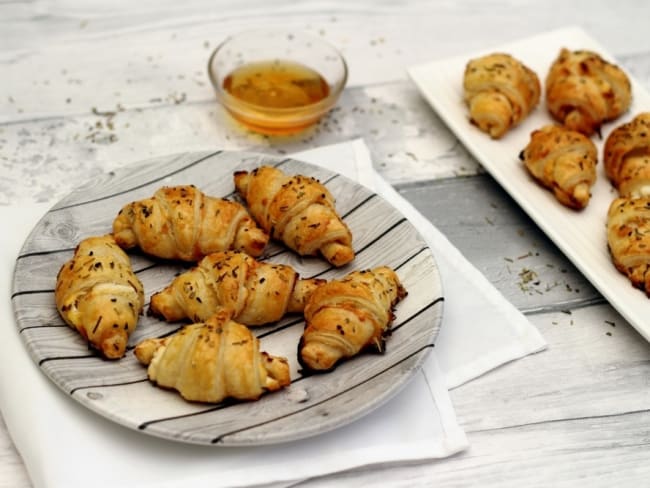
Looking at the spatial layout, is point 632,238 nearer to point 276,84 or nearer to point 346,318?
point 346,318

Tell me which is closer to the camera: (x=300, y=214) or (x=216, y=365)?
(x=216, y=365)

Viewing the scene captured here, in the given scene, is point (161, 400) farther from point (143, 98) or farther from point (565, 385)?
point (143, 98)

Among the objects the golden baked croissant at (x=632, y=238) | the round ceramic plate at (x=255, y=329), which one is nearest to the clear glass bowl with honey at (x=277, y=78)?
the round ceramic plate at (x=255, y=329)

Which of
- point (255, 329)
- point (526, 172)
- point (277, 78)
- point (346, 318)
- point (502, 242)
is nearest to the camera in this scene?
point (346, 318)

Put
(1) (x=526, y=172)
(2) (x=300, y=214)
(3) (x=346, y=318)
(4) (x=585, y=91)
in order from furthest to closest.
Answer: (4) (x=585, y=91) → (1) (x=526, y=172) → (2) (x=300, y=214) → (3) (x=346, y=318)

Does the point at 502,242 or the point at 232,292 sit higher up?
the point at 232,292

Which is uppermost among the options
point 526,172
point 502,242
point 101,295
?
point 101,295

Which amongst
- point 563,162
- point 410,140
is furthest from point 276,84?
point 563,162
